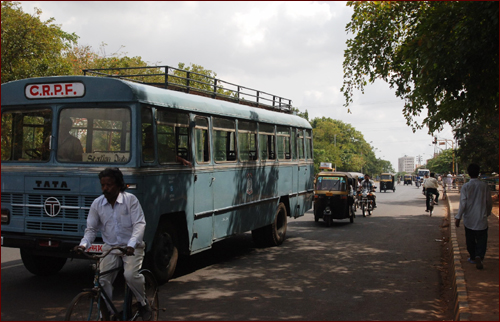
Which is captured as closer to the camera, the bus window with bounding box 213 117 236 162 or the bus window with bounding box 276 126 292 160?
the bus window with bounding box 213 117 236 162

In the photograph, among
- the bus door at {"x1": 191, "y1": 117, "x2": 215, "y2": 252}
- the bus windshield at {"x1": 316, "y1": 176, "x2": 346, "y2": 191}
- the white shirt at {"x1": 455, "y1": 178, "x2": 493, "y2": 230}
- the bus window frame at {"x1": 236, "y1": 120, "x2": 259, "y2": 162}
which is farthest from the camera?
the bus windshield at {"x1": 316, "y1": 176, "x2": 346, "y2": 191}

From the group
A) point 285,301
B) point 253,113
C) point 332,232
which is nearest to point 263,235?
point 253,113

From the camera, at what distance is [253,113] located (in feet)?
39.4

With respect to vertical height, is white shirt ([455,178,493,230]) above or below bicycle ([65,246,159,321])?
above

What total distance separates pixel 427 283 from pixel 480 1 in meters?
4.90

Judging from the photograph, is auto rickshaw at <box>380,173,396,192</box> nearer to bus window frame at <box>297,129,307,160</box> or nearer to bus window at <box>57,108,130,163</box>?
bus window frame at <box>297,129,307,160</box>

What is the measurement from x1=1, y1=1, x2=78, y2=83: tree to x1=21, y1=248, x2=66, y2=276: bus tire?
15.0 m

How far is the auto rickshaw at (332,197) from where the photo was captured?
18375 mm

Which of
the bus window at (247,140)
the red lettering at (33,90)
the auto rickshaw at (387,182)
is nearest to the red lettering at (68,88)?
the red lettering at (33,90)

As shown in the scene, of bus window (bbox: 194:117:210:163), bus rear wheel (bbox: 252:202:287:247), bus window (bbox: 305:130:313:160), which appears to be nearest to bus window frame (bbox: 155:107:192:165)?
bus window (bbox: 194:117:210:163)

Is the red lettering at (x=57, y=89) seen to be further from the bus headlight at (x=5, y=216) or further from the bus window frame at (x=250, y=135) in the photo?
the bus window frame at (x=250, y=135)

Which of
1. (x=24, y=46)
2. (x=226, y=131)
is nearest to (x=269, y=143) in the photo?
(x=226, y=131)

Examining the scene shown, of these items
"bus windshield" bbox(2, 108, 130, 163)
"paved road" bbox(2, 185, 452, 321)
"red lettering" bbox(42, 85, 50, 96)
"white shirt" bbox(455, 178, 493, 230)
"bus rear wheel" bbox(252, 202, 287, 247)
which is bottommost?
"paved road" bbox(2, 185, 452, 321)

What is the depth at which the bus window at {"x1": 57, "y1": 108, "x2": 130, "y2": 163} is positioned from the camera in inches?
299
